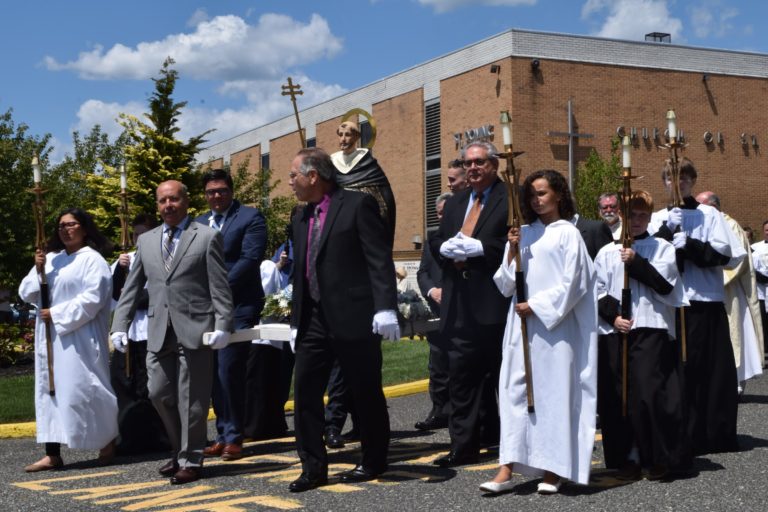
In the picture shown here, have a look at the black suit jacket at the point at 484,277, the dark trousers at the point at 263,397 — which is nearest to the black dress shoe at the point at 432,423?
the dark trousers at the point at 263,397

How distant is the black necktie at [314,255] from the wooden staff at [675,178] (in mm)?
2550

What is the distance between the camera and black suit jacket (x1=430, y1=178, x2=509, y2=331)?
7648 mm

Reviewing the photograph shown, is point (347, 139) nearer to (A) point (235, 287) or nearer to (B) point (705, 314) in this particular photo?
(A) point (235, 287)

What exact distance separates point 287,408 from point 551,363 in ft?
21.1

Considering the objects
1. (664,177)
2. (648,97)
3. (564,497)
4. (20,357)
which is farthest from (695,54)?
(564,497)

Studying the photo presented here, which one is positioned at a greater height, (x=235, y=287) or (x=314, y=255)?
(x=314, y=255)

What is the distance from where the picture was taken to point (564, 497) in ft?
21.1

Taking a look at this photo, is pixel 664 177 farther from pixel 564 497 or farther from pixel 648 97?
pixel 648 97

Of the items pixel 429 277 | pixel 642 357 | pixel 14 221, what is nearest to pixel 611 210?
pixel 429 277

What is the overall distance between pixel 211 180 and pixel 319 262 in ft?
7.13

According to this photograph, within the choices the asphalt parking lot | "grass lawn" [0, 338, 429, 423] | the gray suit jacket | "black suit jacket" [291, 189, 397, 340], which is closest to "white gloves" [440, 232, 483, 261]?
"black suit jacket" [291, 189, 397, 340]

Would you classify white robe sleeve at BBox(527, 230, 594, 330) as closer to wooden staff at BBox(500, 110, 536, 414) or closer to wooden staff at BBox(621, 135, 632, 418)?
wooden staff at BBox(500, 110, 536, 414)

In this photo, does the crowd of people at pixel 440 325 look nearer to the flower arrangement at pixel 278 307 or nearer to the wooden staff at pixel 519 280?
the wooden staff at pixel 519 280

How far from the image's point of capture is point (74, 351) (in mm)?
8539
